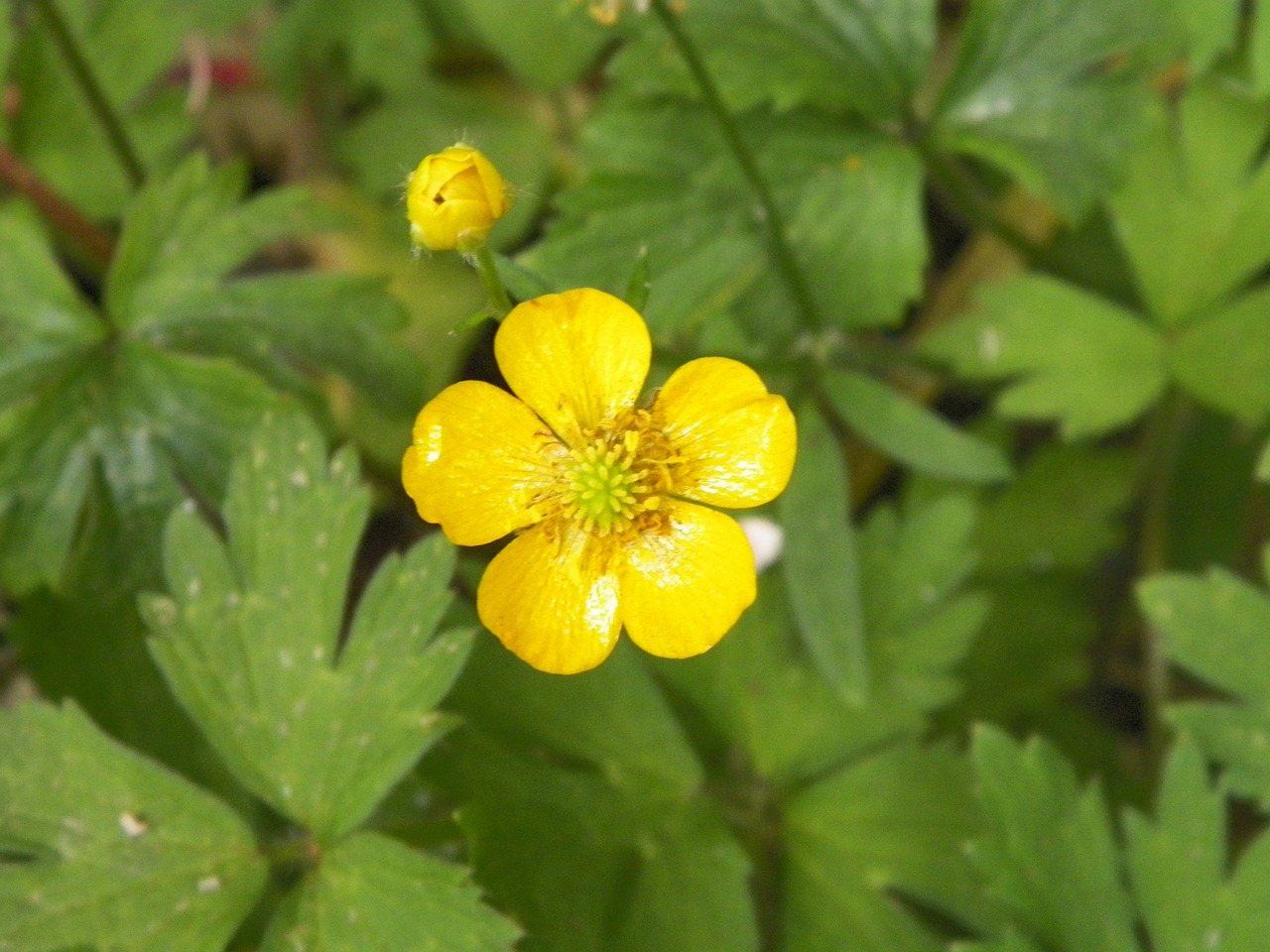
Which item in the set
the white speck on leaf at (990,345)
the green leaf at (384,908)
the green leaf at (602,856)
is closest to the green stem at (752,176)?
the white speck on leaf at (990,345)

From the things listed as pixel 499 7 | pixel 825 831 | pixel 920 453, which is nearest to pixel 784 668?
pixel 825 831

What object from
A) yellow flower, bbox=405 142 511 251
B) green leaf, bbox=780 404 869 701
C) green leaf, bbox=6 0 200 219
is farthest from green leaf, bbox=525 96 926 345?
green leaf, bbox=6 0 200 219

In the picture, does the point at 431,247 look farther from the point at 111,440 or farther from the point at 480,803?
the point at 111,440

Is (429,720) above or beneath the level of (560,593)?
beneath

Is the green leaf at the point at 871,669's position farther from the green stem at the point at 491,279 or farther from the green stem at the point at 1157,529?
the green stem at the point at 491,279

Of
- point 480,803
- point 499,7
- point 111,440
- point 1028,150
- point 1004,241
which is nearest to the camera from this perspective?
point 480,803

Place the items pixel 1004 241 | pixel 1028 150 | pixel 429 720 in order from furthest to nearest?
pixel 1004 241, pixel 1028 150, pixel 429 720
